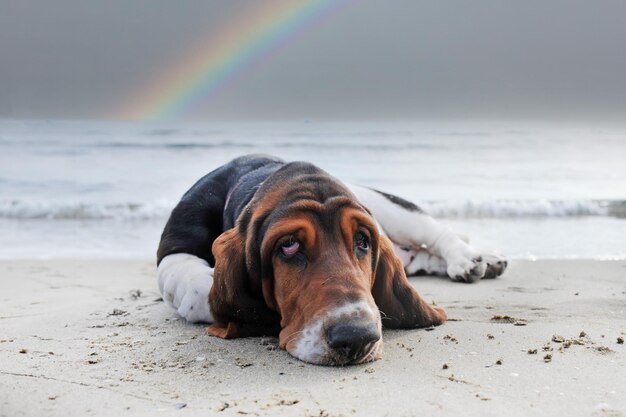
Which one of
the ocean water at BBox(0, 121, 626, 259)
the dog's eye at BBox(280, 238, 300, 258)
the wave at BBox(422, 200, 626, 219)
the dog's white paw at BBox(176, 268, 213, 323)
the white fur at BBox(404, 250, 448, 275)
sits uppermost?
the dog's eye at BBox(280, 238, 300, 258)

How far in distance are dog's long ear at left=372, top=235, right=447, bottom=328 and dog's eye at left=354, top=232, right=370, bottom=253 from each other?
0.22 metres

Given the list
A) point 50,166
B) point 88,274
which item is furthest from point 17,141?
point 88,274

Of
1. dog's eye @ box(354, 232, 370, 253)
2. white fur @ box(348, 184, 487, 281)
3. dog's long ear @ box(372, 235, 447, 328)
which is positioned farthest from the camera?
white fur @ box(348, 184, 487, 281)

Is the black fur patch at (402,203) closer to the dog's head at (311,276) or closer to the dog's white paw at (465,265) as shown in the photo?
the dog's white paw at (465,265)

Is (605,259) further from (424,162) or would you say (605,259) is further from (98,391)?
(424,162)

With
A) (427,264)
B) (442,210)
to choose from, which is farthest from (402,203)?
(442,210)

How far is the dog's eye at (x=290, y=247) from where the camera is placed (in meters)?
3.56

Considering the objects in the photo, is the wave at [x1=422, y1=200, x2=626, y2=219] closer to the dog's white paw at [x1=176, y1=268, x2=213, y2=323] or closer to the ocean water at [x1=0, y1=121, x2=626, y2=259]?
the ocean water at [x1=0, y1=121, x2=626, y2=259]

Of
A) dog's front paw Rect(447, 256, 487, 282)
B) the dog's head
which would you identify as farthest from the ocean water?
the dog's head

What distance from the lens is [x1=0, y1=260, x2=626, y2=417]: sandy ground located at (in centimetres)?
293

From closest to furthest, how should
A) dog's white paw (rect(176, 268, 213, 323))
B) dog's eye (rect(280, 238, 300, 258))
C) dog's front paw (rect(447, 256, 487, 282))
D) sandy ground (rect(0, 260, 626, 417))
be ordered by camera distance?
sandy ground (rect(0, 260, 626, 417)), dog's eye (rect(280, 238, 300, 258)), dog's white paw (rect(176, 268, 213, 323)), dog's front paw (rect(447, 256, 487, 282))

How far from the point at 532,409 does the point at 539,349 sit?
37.4 inches

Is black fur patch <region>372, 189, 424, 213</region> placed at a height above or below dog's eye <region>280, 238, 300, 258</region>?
below

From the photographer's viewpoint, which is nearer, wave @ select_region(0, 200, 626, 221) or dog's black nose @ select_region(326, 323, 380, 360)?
dog's black nose @ select_region(326, 323, 380, 360)
